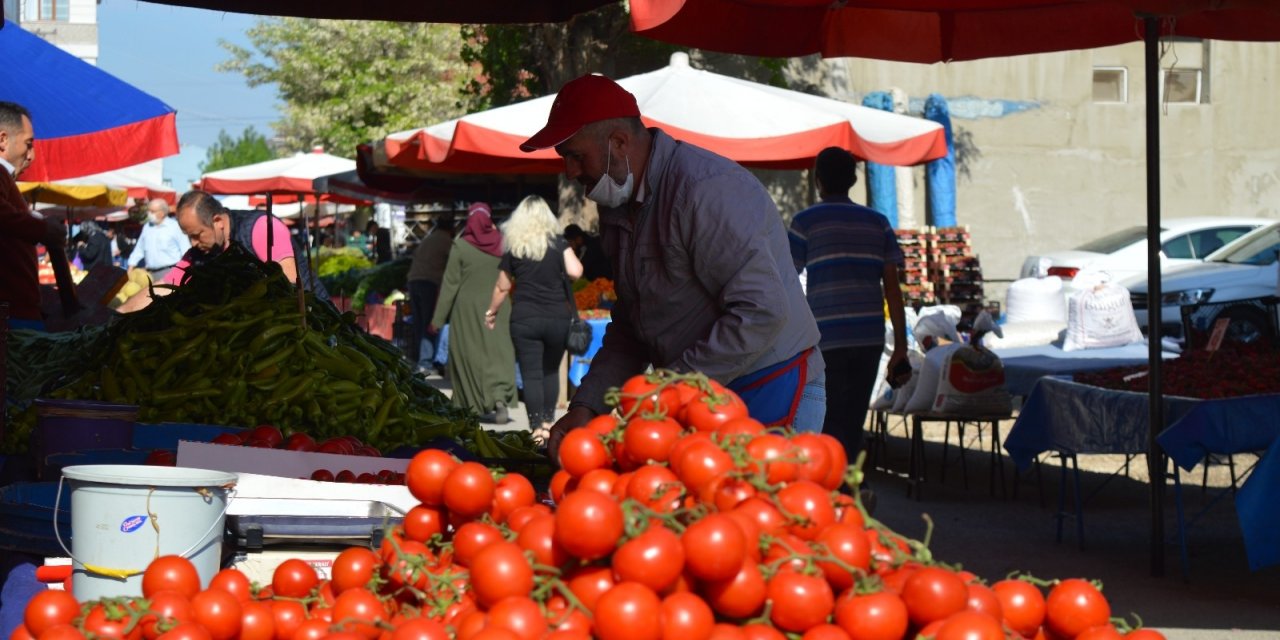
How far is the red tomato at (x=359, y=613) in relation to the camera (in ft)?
7.82

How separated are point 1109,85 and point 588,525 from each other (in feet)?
74.4

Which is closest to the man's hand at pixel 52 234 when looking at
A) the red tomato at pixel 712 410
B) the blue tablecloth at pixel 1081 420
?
the red tomato at pixel 712 410

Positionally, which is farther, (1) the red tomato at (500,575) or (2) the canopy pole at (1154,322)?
(2) the canopy pole at (1154,322)

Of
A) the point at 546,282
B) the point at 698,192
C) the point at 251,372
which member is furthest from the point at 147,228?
the point at 698,192

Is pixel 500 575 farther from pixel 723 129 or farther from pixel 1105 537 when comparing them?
pixel 723 129

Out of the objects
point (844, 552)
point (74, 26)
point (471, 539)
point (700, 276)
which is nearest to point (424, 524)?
point (471, 539)

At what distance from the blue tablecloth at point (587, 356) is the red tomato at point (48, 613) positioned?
1095 cm

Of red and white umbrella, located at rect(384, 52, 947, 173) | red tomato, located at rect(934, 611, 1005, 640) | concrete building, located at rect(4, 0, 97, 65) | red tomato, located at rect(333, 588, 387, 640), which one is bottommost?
red tomato, located at rect(333, 588, 387, 640)

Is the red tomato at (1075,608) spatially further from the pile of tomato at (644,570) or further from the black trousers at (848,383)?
the black trousers at (848,383)

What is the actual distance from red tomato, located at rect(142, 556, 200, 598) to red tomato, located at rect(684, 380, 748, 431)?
0.98m

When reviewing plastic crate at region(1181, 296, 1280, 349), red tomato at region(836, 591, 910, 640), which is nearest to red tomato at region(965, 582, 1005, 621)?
red tomato at region(836, 591, 910, 640)

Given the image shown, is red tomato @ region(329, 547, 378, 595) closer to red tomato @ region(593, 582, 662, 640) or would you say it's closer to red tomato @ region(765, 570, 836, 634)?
red tomato @ region(593, 582, 662, 640)

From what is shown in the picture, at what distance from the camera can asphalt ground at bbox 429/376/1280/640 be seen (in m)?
6.54

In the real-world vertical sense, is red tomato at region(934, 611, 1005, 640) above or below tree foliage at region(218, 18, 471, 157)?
below
